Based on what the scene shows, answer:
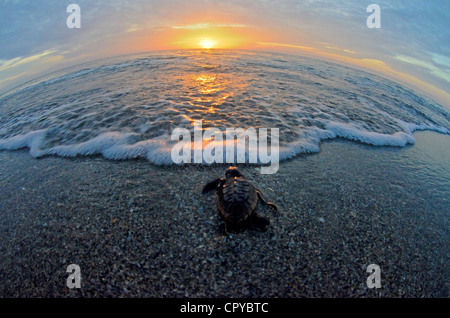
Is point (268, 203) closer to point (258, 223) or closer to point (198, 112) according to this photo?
point (258, 223)

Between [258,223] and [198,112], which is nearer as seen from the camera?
[258,223]

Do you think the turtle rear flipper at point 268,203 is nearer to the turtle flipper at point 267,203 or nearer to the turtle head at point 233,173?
the turtle flipper at point 267,203

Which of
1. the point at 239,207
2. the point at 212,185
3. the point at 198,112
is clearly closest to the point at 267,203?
the point at 239,207

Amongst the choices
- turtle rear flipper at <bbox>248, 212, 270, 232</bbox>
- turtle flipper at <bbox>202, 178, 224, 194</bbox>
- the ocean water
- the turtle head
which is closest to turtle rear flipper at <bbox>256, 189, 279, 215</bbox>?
turtle rear flipper at <bbox>248, 212, 270, 232</bbox>

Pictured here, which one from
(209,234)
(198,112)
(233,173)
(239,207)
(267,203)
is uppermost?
(198,112)

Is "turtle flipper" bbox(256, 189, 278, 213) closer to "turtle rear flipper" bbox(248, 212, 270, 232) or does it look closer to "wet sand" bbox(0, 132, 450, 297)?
"wet sand" bbox(0, 132, 450, 297)

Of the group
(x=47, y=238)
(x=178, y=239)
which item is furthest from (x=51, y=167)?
(x=178, y=239)

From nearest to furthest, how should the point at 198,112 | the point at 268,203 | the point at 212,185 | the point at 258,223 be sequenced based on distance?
the point at 258,223 → the point at 268,203 → the point at 212,185 → the point at 198,112
